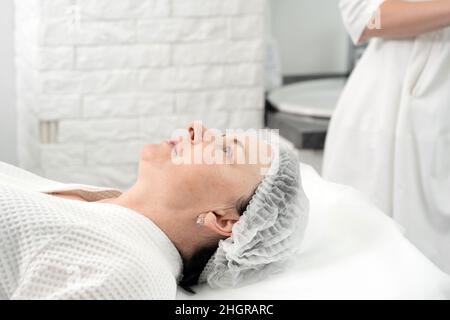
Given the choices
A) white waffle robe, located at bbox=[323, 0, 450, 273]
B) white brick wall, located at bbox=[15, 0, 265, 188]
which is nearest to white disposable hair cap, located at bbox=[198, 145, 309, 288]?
white waffle robe, located at bbox=[323, 0, 450, 273]

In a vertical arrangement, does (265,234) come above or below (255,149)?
below

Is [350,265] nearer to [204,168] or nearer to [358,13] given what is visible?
[204,168]

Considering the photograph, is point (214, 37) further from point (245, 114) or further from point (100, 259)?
point (100, 259)

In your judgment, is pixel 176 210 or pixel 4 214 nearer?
pixel 4 214

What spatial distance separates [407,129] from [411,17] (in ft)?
0.97

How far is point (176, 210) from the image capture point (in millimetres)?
1426

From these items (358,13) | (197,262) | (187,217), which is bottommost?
(197,262)

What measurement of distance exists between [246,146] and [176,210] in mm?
205

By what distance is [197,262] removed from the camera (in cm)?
146

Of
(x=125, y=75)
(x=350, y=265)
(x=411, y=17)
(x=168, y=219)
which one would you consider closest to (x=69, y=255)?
(x=168, y=219)

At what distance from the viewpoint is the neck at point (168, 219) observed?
4.68 ft

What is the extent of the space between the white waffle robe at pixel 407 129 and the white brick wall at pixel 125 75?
0.33 m

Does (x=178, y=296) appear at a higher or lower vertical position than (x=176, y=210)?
lower

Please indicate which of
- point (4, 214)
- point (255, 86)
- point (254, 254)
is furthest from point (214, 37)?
point (4, 214)
